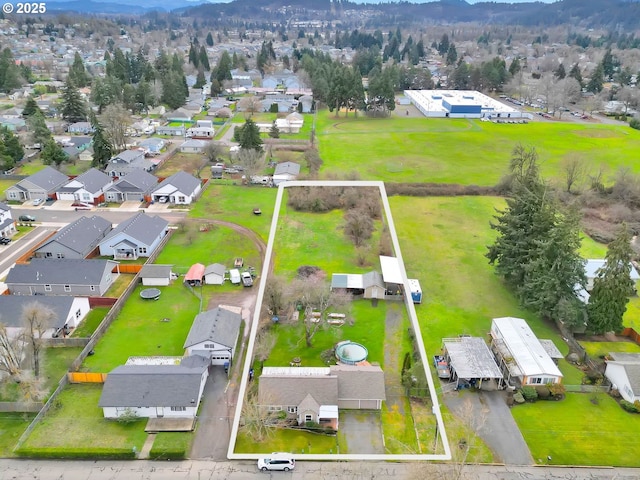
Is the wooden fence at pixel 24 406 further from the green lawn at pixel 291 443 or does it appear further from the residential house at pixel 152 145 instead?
the residential house at pixel 152 145

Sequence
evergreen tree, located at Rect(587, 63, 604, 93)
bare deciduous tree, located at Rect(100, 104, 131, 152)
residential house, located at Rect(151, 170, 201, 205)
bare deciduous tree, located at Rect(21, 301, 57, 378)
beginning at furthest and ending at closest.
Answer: evergreen tree, located at Rect(587, 63, 604, 93) < bare deciduous tree, located at Rect(100, 104, 131, 152) < residential house, located at Rect(151, 170, 201, 205) < bare deciduous tree, located at Rect(21, 301, 57, 378)

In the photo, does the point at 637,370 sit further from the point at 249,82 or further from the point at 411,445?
the point at 249,82

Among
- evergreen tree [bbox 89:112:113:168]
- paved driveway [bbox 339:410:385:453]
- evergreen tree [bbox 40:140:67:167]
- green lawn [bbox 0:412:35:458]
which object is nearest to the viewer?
paved driveway [bbox 339:410:385:453]

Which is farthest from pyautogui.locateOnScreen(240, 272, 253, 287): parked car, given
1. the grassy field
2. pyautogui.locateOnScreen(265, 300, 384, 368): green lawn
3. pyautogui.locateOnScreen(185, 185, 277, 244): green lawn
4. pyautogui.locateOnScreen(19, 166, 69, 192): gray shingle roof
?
pyautogui.locateOnScreen(19, 166, 69, 192): gray shingle roof

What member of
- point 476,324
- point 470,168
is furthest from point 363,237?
point 470,168

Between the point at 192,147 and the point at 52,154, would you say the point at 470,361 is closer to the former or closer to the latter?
the point at 192,147

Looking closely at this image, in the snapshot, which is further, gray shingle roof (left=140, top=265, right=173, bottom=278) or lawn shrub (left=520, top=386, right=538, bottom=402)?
gray shingle roof (left=140, top=265, right=173, bottom=278)

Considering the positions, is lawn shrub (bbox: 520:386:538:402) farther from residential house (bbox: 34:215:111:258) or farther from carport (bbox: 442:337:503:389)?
residential house (bbox: 34:215:111:258)
